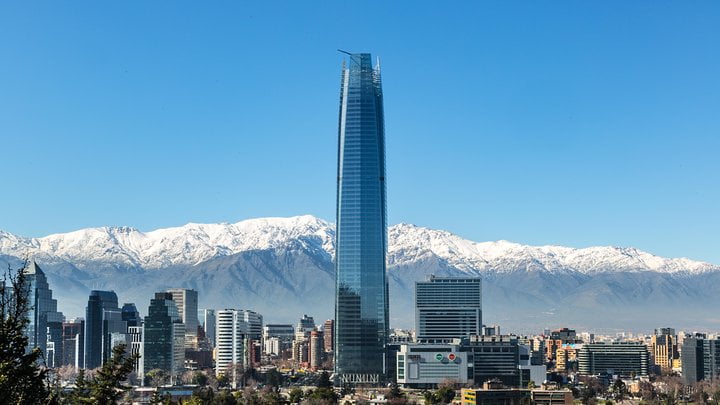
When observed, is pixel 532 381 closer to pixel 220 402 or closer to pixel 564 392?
pixel 564 392

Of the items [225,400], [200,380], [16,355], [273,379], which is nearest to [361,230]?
[273,379]

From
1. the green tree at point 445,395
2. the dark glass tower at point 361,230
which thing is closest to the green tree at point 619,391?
the green tree at point 445,395

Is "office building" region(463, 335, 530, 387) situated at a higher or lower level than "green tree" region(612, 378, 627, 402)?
higher

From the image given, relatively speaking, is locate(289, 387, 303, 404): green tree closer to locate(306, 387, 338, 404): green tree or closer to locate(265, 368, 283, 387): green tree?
locate(306, 387, 338, 404): green tree

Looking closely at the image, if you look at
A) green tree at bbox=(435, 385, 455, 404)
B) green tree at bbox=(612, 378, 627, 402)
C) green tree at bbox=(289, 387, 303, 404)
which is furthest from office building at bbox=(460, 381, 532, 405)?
green tree at bbox=(612, 378, 627, 402)

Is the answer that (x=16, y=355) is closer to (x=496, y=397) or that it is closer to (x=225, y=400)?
(x=225, y=400)
